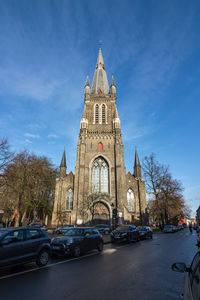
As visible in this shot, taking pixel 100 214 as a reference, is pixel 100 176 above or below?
above

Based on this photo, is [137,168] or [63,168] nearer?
[63,168]

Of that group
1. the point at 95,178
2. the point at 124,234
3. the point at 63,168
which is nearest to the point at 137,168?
the point at 95,178

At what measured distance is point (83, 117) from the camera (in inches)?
1544

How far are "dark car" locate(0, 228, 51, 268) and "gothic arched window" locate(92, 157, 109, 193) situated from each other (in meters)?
26.0

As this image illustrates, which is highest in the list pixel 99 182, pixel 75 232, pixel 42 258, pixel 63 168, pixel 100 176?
pixel 63 168

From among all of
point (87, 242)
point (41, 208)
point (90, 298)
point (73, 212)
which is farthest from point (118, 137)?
point (90, 298)

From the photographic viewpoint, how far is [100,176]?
3475 cm

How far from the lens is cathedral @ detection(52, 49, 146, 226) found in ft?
101

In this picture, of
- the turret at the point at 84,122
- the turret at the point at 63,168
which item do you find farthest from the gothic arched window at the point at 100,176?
the turret at the point at 84,122

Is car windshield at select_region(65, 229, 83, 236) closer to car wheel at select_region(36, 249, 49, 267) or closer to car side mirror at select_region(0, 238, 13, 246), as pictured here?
car wheel at select_region(36, 249, 49, 267)

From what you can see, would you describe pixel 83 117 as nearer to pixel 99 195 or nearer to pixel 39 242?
pixel 99 195

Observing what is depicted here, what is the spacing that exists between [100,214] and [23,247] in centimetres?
2763

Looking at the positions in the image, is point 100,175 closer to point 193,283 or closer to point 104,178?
point 104,178

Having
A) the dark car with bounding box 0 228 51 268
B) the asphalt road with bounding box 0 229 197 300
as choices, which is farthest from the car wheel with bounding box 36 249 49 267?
the asphalt road with bounding box 0 229 197 300
